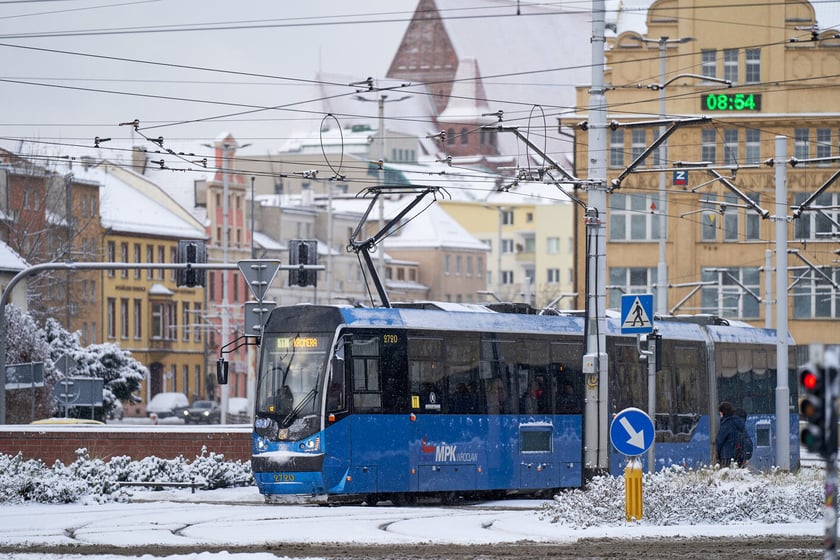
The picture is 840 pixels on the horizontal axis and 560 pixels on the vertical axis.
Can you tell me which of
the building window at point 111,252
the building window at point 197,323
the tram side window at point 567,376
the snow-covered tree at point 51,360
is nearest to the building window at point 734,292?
the snow-covered tree at point 51,360

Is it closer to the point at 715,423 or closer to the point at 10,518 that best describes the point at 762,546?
the point at 10,518

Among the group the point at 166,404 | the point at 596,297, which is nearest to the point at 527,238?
the point at 166,404

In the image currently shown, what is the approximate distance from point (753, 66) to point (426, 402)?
163 feet

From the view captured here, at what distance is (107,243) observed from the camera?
105 metres

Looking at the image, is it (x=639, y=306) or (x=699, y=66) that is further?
(x=699, y=66)

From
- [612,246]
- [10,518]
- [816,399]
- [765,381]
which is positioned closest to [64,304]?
[612,246]

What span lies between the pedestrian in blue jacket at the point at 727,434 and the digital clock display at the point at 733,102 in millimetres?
41945

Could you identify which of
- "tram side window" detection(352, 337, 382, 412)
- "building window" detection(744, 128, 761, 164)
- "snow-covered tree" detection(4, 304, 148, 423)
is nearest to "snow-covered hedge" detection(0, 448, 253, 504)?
"tram side window" detection(352, 337, 382, 412)

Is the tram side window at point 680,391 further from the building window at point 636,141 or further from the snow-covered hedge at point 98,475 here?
the building window at point 636,141

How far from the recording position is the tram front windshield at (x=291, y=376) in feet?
93.0

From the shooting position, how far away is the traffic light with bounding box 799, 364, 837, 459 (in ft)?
44.0

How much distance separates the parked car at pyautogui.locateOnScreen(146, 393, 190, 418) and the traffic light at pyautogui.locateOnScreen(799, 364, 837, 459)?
81.9 metres

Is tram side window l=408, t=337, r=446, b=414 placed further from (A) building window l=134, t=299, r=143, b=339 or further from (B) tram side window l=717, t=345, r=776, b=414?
(A) building window l=134, t=299, r=143, b=339

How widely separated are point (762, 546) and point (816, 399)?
7.42m
